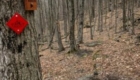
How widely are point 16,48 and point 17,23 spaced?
0.93 feet

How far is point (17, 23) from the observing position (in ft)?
8.16

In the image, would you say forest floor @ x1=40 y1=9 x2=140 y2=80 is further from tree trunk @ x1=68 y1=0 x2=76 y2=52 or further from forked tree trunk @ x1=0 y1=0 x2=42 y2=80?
forked tree trunk @ x1=0 y1=0 x2=42 y2=80

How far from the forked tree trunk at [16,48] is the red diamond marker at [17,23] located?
38 mm

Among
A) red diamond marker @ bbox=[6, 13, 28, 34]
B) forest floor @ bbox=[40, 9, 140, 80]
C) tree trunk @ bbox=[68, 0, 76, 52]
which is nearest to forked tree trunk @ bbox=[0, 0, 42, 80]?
red diamond marker @ bbox=[6, 13, 28, 34]

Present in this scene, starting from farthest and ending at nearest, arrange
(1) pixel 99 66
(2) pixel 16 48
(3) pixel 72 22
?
(3) pixel 72 22
(1) pixel 99 66
(2) pixel 16 48

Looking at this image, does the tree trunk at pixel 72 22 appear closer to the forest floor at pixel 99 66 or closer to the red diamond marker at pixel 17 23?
the forest floor at pixel 99 66

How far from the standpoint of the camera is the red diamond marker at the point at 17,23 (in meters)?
2.43

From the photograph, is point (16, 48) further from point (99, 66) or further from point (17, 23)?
point (99, 66)

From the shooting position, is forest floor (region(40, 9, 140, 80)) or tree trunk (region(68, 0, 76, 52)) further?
A: tree trunk (region(68, 0, 76, 52))

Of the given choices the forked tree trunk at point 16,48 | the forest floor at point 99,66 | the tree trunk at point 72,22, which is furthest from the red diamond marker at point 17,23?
the tree trunk at point 72,22

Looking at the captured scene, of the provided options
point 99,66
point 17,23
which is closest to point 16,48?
point 17,23

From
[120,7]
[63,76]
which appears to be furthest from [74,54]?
[120,7]

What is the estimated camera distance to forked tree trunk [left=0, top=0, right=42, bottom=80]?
2.41 meters

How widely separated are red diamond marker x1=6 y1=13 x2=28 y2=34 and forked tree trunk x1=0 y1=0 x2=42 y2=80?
0.13 ft
